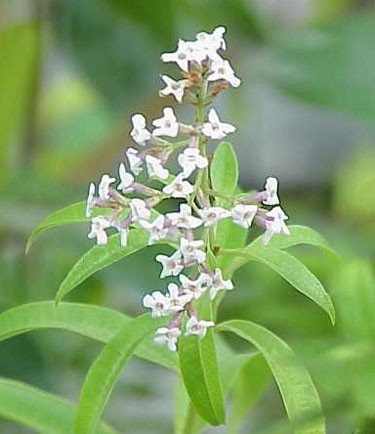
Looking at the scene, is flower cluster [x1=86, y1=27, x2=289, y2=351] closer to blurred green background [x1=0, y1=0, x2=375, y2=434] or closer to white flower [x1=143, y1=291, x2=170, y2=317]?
white flower [x1=143, y1=291, x2=170, y2=317]

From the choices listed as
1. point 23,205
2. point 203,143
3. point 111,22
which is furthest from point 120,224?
point 111,22

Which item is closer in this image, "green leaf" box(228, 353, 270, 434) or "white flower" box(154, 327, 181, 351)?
"white flower" box(154, 327, 181, 351)

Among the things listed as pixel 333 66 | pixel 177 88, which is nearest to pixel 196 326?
pixel 177 88

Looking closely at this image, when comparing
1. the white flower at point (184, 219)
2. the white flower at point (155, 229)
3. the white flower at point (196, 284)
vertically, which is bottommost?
the white flower at point (196, 284)

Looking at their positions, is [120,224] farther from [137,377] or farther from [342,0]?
[342,0]

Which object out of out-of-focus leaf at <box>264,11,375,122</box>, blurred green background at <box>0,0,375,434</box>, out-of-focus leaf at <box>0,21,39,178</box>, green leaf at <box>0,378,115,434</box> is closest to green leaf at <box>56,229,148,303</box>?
green leaf at <box>0,378,115,434</box>

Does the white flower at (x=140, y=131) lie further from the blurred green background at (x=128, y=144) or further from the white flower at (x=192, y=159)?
the blurred green background at (x=128, y=144)

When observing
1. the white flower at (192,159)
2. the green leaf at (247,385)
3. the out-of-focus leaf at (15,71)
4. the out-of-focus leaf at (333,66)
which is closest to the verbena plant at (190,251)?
the white flower at (192,159)
